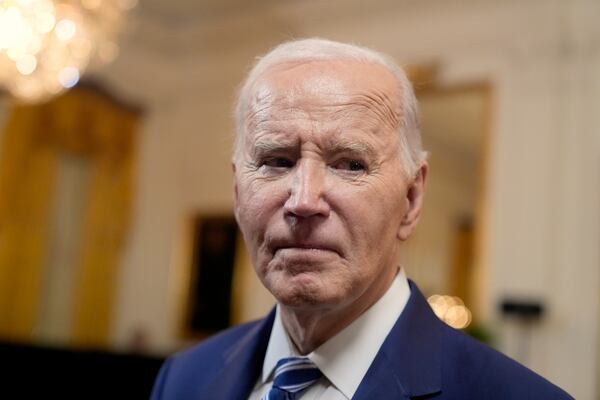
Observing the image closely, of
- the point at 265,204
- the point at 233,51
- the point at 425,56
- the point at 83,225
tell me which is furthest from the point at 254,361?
the point at 233,51

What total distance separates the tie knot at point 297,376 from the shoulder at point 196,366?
0.29 metres

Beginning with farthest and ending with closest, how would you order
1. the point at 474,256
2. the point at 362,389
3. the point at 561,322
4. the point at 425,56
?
the point at 425,56
the point at 474,256
the point at 561,322
the point at 362,389

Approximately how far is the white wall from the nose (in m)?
4.16

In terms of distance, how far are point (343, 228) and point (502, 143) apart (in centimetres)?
440

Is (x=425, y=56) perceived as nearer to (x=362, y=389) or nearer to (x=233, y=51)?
(x=233, y=51)

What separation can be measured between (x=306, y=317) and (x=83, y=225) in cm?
577

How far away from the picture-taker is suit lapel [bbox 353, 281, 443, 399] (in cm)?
131

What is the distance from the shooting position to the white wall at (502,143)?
5000 millimetres

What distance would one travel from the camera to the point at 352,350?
140 cm

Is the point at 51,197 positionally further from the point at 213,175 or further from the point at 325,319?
the point at 325,319

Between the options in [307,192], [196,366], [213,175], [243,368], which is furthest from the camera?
[213,175]

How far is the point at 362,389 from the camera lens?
132 centimetres

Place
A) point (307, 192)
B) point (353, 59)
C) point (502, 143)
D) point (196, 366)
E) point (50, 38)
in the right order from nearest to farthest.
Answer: point (307, 192)
point (353, 59)
point (196, 366)
point (50, 38)
point (502, 143)

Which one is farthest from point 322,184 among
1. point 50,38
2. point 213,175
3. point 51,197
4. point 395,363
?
point 213,175
